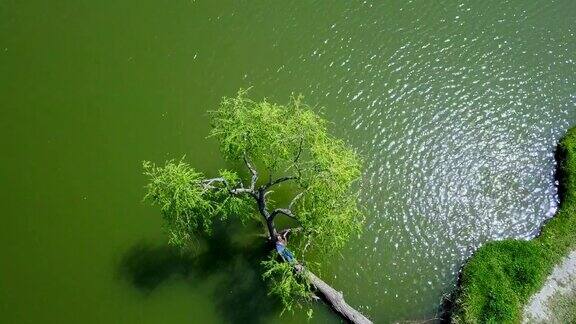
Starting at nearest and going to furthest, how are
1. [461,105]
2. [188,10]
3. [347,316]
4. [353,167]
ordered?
[353,167] → [347,316] → [461,105] → [188,10]

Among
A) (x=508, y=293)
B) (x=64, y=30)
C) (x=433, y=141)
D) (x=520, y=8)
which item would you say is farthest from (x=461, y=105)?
(x=64, y=30)

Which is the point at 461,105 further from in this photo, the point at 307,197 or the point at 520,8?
the point at 307,197

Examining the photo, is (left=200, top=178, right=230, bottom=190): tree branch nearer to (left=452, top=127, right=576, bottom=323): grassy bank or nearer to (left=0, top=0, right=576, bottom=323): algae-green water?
(left=0, top=0, right=576, bottom=323): algae-green water

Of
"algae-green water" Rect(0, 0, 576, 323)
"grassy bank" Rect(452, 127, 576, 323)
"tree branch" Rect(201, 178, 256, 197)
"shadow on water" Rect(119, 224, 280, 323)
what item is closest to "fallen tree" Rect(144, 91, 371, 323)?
"tree branch" Rect(201, 178, 256, 197)

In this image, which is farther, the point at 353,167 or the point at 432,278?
the point at 432,278

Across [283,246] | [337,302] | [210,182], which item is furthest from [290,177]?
[337,302]

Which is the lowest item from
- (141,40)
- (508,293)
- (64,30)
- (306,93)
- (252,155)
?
(508,293)

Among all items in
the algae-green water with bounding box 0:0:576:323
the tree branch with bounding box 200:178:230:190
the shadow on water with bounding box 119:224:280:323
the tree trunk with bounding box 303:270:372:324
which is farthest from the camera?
the algae-green water with bounding box 0:0:576:323
